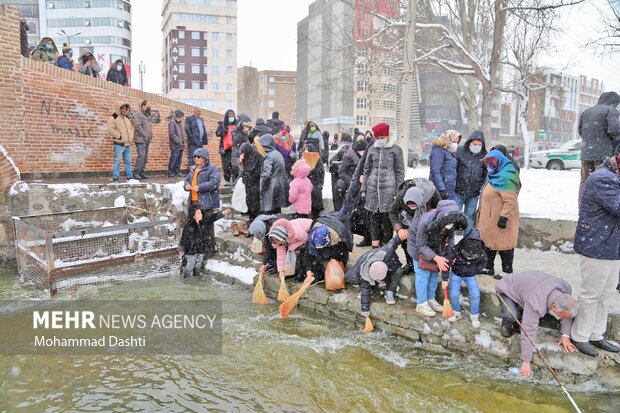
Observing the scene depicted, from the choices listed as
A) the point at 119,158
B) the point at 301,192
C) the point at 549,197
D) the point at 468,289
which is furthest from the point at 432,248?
the point at 119,158

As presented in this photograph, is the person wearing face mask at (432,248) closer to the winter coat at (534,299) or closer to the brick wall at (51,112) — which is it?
the winter coat at (534,299)

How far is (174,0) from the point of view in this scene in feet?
208

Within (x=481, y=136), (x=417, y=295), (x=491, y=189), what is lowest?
(x=417, y=295)

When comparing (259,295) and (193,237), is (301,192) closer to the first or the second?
(259,295)

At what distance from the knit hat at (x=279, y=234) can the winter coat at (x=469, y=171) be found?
2.48m

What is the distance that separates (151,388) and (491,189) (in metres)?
4.23

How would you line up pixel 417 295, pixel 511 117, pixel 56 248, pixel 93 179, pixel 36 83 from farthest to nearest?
pixel 511 117
pixel 93 179
pixel 36 83
pixel 56 248
pixel 417 295

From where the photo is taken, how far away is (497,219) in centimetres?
547

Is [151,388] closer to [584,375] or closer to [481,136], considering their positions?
[584,375]

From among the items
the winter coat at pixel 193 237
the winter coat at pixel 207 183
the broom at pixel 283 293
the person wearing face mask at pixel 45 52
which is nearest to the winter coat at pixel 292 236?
the broom at pixel 283 293

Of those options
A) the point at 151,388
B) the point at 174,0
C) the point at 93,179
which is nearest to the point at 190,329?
the point at 151,388

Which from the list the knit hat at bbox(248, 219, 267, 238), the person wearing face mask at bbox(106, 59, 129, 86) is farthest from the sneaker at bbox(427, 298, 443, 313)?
the person wearing face mask at bbox(106, 59, 129, 86)

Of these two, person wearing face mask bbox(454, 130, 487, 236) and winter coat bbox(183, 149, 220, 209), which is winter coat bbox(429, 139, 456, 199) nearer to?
person wearing face mask bbox(454, 130, 487, 236)

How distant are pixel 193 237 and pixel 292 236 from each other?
2241 millimetres
